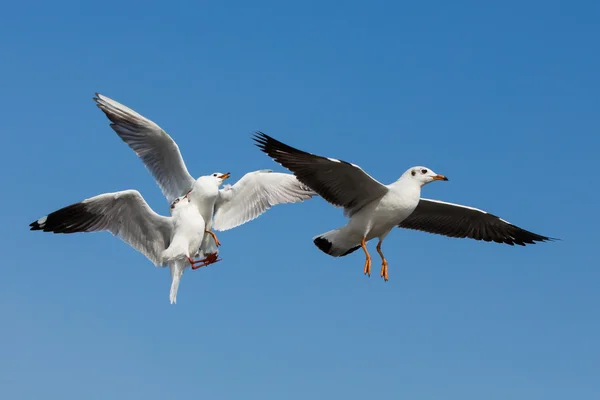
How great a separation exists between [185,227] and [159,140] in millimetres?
2158

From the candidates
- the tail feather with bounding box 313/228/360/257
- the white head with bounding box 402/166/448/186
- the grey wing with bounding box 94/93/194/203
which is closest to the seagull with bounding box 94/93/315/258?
the grey wing with bounding box 94/93/194/203

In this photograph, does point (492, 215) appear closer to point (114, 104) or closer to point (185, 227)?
point (185, 227)

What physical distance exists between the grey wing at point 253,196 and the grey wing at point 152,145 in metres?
0.76

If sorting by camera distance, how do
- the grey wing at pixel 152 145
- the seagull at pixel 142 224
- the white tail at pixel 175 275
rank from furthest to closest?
the grey wing at pixel 152 145 < the seagull at pixel 142 224 < the white tail at pixel 175 275

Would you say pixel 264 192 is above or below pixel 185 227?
above

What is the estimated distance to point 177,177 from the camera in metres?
17.2

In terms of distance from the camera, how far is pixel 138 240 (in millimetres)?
16359

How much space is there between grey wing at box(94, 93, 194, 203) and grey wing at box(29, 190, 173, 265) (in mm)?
1003

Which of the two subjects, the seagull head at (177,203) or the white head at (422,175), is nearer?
the white head at (422,175)

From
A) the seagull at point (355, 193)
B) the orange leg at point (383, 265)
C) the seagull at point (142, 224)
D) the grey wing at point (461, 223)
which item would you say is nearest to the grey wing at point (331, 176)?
the seagull at point (355, 193)

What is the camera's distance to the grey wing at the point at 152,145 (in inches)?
674

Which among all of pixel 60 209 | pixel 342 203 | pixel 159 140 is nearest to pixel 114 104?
pixel 159 140

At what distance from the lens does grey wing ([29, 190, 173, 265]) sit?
15883 mm

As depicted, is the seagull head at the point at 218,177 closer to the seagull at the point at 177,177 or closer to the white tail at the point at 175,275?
the seagull at the point at 177,177
